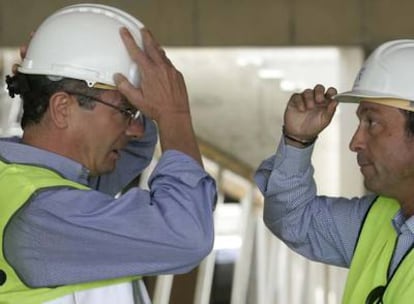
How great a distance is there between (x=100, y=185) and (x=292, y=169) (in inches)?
20.9

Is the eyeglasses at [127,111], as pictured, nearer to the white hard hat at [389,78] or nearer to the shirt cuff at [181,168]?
the shirt cuff at [181,168]

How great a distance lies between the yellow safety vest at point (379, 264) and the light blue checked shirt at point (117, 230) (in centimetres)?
53

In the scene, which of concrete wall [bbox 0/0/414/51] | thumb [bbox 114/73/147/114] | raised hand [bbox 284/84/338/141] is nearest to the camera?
thumb [bbox 114/73/147/114]

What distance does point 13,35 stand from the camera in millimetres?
6512

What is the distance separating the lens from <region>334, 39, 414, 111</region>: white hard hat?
8.41 ft

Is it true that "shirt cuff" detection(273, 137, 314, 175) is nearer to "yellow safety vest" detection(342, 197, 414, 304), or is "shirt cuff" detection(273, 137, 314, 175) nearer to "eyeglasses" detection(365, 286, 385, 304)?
"yellow safety vest" detection(342, 197, 414, 304)

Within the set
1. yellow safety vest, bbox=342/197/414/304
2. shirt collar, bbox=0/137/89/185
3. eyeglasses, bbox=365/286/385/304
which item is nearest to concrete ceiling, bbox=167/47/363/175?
yellow safety vest, bbox=342/197/414/304

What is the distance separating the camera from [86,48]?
2289 mm

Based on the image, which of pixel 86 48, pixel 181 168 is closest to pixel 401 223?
pixel 181 168

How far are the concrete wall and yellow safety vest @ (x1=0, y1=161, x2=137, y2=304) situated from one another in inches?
172

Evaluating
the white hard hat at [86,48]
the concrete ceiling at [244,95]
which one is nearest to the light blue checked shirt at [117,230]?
the white hard hat at [86,48]

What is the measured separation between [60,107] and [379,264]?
2.96ft

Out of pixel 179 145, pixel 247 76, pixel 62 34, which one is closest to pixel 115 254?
pixel 179 145

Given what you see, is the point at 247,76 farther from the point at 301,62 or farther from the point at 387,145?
the point at 387,145
